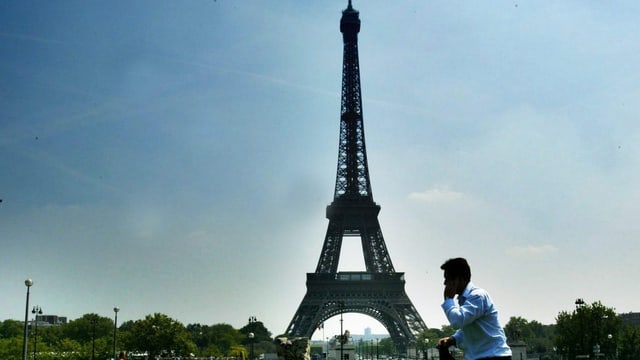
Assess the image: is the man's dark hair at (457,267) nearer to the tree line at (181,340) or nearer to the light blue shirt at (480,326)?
the light blue shirt at (480,326)

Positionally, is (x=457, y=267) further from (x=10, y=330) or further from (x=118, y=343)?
(x=10, y=330)

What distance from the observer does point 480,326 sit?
18.4 ft

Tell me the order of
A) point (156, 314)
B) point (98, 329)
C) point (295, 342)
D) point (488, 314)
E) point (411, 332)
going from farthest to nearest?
point (98, 329), point (411, 332), point (156, 314), point (295, 342), point (488, 314)

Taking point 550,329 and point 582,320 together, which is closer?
point 582,320

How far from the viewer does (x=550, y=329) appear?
15862cm

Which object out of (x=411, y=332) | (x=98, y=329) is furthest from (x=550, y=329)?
(x=98, y=329)

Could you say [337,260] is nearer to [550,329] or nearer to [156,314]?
[156,314]

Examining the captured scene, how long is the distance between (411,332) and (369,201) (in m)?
19.4

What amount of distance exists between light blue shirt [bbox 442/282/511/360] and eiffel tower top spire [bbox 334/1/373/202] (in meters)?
88.2

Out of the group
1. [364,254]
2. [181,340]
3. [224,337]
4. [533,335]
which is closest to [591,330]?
[364,254]

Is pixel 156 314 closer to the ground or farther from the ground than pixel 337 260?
closer to the ground

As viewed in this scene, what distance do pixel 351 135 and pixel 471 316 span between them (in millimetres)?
89182

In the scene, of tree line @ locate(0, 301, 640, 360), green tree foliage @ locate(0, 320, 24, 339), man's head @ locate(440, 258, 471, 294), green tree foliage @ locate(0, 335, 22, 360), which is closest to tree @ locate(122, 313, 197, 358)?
tree line @ locate(0, 301, 640, 360)

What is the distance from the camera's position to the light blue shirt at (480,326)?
549 cm
